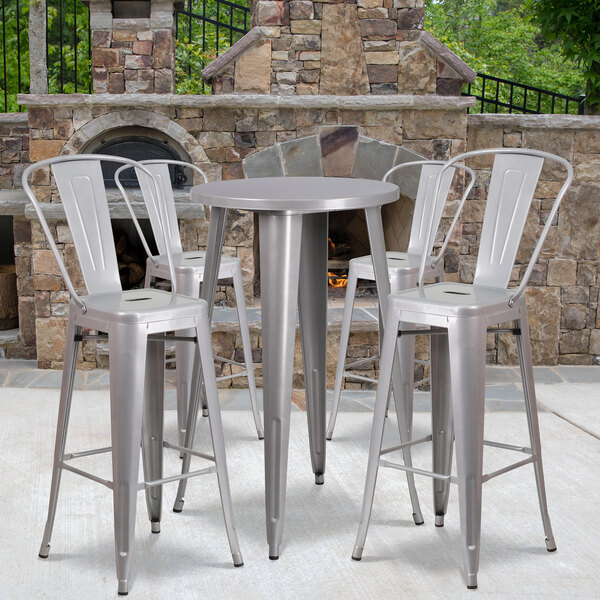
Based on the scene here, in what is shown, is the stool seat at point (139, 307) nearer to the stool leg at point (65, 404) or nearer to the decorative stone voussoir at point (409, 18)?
the stool leg at point (65, 404)

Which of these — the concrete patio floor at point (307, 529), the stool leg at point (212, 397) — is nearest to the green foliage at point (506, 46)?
the concrete patio floor at point (307, 529)

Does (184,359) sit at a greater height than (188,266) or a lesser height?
lesser

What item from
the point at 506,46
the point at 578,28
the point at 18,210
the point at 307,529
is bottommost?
the point at 307,529

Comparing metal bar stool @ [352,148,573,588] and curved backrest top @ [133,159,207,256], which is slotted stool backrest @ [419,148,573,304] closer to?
metal bar stool @ [352,148,573,588]

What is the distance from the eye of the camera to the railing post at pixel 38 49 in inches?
209

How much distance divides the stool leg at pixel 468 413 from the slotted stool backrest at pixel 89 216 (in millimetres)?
1125

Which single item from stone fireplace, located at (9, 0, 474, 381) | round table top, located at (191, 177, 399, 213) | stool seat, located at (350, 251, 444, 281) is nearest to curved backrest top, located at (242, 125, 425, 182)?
stone fireplace, located at (9, 0, 474, 381)

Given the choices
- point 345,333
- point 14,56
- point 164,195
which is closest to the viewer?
point 164,195

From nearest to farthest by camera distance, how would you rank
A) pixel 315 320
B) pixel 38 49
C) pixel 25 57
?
pixel 315 320, pixel 38 49, pixel 25 57

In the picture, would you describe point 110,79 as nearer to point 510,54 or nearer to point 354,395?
point 354,395

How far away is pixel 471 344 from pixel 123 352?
100 centimetres

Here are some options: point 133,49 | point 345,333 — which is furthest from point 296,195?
point 133,49

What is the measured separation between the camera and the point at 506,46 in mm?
15547

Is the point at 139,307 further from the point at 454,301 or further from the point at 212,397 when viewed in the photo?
the point at 454,301
